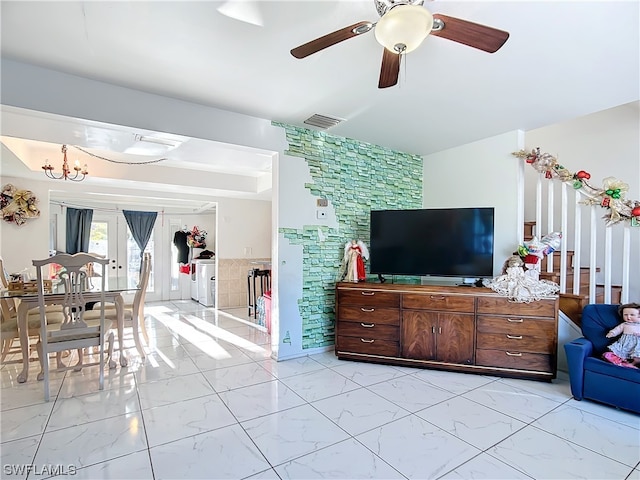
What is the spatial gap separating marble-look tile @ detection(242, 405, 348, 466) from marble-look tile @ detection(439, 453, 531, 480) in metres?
0.67

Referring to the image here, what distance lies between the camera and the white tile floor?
177 cm

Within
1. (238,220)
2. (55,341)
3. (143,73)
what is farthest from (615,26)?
(238,220)

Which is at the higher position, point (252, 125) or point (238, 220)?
point (252, 125)

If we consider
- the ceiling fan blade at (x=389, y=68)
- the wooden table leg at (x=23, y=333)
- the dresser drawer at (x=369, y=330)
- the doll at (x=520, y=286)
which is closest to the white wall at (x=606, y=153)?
the doll at (x=520, y=286)

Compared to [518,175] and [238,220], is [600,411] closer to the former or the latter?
[518,175]

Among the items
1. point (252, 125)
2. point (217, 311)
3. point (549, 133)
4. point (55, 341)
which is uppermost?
point (549, 133)

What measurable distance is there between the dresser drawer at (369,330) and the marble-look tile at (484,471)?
1504 mm

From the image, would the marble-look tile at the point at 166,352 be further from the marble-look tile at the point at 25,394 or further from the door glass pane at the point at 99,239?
the door glass pane at the point at 99,239

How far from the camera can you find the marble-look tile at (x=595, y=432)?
6.28ft

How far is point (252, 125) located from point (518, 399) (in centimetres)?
345

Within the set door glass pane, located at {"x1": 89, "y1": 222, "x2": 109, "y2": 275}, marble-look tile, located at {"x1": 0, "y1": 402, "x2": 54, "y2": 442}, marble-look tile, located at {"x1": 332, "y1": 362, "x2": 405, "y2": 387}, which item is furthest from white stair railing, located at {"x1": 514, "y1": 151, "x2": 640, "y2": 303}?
door glass pane, located at {"x1": 89, "y1": 222, "x2": 109, "y2": 275}

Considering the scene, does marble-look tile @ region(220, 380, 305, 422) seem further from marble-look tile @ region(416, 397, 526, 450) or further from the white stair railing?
the white stair railing

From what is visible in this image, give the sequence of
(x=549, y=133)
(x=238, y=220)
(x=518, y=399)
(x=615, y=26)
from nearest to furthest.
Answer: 1. (x=615, y=26)
2. (x=518, y=399)
3. (x=549, y=133)
4. (x=238, y=220)

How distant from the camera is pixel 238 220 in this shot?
6527 mm
